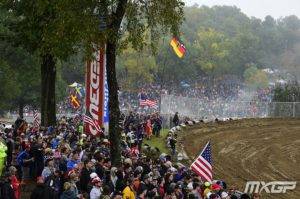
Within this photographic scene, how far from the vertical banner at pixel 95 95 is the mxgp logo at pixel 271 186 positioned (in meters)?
7.04

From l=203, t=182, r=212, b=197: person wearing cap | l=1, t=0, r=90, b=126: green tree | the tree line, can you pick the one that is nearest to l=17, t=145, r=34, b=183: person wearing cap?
the tree line

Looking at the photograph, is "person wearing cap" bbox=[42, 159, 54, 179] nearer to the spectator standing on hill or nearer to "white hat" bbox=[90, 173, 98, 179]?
"white hat" bbox=[90, 173, 98, 179]

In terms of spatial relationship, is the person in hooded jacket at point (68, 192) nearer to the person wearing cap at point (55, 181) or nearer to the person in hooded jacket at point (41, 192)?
the person wearing cap at point (55, 181)

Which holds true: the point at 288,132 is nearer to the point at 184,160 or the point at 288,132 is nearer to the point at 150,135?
the point at 150,135

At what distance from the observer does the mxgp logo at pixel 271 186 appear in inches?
1036

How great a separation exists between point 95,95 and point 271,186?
29.2 ft

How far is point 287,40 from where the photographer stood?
608 feet

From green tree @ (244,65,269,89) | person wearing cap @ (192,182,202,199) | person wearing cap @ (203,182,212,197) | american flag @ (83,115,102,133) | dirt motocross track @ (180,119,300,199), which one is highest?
american flag @ (83,115,102,133)

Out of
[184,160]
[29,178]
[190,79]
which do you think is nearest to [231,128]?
[184,160]

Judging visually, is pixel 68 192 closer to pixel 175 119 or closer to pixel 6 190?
pixel 6 190

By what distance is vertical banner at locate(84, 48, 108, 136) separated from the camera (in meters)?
26.0

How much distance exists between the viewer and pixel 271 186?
1081 inches

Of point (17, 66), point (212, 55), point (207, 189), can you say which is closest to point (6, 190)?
point (207, 189)

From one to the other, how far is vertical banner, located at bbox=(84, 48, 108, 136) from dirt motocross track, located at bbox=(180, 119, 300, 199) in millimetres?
6733
